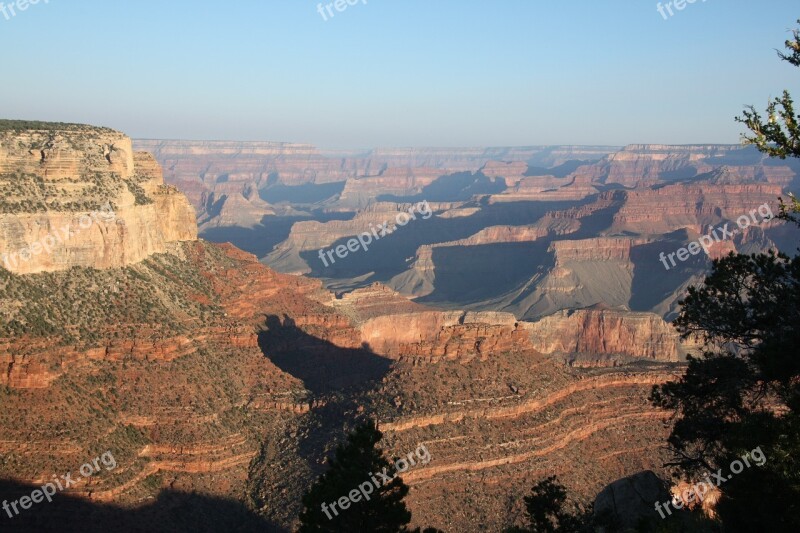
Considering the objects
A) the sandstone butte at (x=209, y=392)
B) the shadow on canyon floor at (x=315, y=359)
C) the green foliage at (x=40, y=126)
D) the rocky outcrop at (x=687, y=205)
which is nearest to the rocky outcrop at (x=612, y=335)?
the sandstone butte at (x=209, y=392)

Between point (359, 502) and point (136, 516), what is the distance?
13874mm

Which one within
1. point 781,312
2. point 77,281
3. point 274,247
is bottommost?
point 274,247

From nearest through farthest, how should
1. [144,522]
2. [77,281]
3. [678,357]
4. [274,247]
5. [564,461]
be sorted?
[144,522]
[564,461]
[77,281]
[678,357]
[274,247]

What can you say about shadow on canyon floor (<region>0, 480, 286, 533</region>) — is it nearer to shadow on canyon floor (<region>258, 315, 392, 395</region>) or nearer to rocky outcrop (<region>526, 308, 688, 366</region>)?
shadow on canyon floor (<region>258, 315, 392, 395</region>)

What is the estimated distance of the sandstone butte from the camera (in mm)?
33281

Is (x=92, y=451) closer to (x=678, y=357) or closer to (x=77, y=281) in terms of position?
(x=77, y=281)

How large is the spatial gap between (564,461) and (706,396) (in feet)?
62.7

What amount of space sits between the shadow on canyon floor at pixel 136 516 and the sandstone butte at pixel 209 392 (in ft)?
0.51

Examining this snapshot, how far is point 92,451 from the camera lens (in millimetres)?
32156

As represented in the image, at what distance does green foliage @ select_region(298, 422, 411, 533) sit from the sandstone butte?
11269 mm

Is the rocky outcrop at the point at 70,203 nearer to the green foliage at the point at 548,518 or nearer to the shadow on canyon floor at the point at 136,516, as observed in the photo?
the shadow on canyon floor at the point at 136,516

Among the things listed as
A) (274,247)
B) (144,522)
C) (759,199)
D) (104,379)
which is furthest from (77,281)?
(759,199)

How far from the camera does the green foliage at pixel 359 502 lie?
21.7 m

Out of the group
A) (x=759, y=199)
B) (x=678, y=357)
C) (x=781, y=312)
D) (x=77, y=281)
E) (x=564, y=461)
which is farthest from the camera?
(x=759, y=199)
